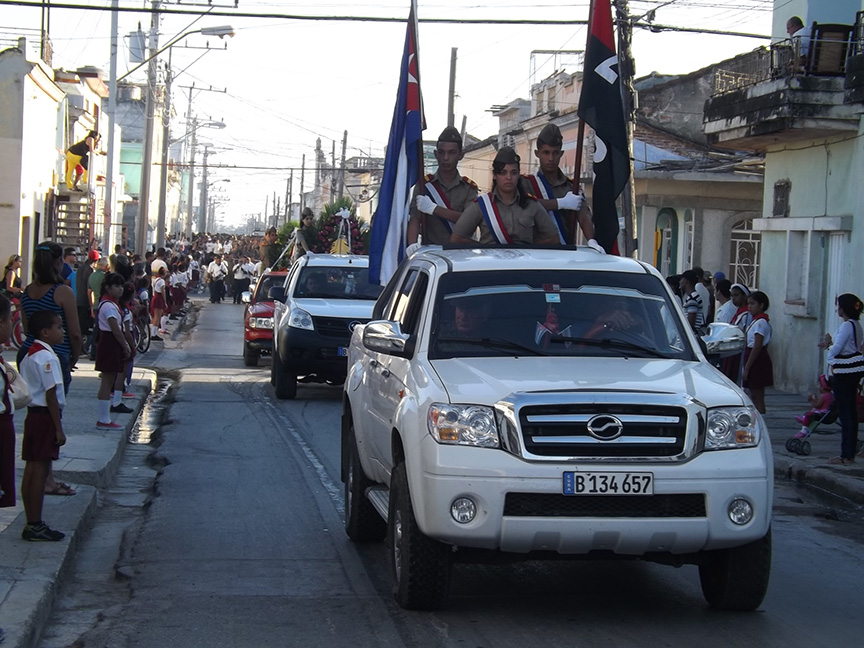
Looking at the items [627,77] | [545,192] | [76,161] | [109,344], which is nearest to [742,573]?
[545,192]

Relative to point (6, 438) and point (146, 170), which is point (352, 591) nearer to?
point (6, 438)

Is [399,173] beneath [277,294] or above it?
above

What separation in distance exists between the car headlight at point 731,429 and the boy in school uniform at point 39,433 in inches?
155

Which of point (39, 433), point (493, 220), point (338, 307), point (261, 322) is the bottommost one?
point (39, 433)

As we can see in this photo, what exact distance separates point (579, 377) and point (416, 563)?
1245 millimetres

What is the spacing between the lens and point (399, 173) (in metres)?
9.96

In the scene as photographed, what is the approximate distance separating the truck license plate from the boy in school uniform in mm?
3390

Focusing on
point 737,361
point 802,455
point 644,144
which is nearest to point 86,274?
point 737,361

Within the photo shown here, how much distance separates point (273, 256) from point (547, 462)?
97.4 ft

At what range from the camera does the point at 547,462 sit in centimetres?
589

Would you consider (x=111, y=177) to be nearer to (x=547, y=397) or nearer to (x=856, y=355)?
(x=856, y=355)

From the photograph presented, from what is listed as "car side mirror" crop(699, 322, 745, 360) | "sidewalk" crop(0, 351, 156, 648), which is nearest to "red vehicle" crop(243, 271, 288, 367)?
"sidewalk" crop(0, 351, 156, 648)

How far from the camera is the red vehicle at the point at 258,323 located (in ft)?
70.6

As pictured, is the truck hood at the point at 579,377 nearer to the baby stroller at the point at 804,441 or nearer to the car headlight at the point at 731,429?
the car headlight at the point at 731,429
